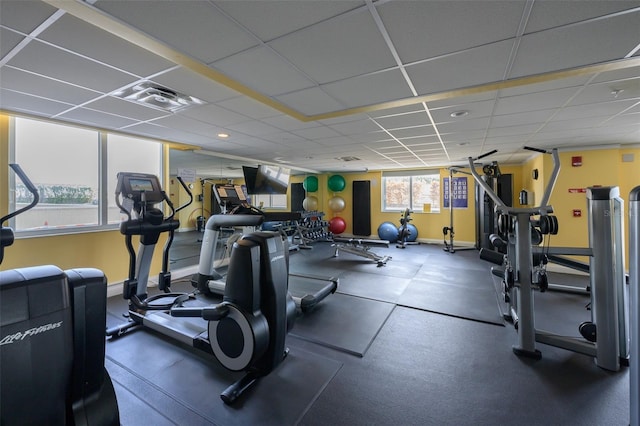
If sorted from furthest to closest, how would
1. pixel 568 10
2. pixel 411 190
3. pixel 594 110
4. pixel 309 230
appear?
pixel 411 190, pixel 309 230, pixel 594 110, pixel 568 10

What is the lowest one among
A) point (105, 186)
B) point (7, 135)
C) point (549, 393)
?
point (549, 393)

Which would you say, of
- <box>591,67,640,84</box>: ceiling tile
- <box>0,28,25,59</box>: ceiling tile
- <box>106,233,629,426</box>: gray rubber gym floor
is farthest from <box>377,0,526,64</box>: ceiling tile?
<box>106,233,629,426</box>: gray rubber gym floor

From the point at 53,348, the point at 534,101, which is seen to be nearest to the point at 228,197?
the point at 53,348

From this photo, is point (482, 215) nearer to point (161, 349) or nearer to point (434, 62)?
point (434, 62)

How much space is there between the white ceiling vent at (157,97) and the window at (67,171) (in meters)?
1.70

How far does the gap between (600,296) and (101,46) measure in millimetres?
4120

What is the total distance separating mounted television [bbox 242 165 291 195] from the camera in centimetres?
398

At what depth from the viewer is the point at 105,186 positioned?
399 cm

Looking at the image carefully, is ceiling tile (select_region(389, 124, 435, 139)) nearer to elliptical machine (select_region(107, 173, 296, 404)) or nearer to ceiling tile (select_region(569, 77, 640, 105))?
ceiling tile (select_region(569, 77, 640, 105))

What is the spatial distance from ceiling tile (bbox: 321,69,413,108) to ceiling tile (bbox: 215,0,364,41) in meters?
0.81

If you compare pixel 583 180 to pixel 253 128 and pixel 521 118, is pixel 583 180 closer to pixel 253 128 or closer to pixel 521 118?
pixel 521 118

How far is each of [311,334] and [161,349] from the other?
1.37m

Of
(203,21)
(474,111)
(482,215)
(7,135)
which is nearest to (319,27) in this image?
(203,21)

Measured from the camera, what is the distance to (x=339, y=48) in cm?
181
